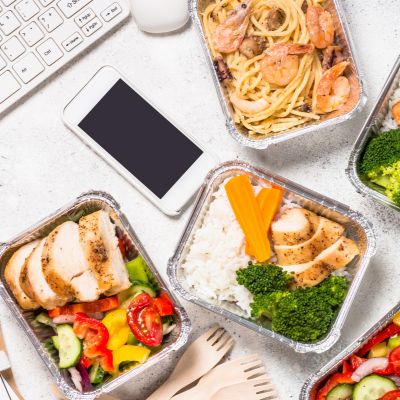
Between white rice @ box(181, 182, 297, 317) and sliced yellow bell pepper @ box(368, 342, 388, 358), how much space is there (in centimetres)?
44

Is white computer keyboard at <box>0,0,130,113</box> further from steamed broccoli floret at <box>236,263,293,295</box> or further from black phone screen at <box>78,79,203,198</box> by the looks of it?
steamed broccoli floret at <box>236,263,293,295</box>

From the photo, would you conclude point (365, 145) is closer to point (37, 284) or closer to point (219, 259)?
point (219, 259)

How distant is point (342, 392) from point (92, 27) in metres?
1.53

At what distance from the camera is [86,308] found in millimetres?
2447

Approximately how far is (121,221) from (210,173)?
35 cm

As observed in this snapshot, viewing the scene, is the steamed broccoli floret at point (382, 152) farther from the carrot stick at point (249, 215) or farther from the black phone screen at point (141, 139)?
the black phone screen at point (141, 139)

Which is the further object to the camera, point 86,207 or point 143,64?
point 143,64

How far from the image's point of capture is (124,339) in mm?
2436

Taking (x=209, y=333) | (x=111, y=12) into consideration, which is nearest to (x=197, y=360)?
(x=209, y=333)

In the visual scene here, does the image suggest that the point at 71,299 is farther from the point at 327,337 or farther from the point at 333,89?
the point at 333,89

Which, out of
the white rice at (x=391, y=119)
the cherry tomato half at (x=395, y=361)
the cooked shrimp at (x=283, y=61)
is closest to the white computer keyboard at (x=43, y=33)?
the cooked shrimp at (x=283, y=61)

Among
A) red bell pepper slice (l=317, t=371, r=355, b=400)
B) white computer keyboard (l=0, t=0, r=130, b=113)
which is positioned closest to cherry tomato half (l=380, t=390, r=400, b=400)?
red bell pepper slice (l=317, t=371, r=355, b=400)

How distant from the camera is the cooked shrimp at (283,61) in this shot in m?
2.46

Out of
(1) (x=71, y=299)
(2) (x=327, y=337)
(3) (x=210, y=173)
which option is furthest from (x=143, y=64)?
(2) (x=327, y=337)
